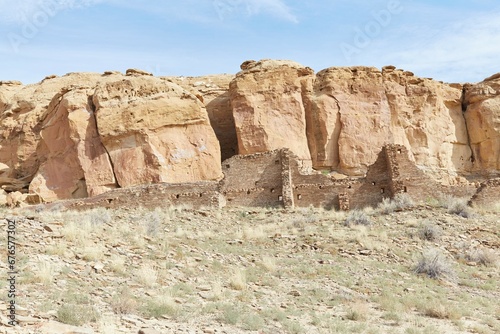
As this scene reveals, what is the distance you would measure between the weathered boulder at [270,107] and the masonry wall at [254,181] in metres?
4.46

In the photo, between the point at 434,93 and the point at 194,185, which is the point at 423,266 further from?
the point at 434,93

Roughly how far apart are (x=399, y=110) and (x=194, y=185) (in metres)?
14.3

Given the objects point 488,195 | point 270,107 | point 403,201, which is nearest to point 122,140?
point 270,107

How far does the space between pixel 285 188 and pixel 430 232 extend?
7943 mm

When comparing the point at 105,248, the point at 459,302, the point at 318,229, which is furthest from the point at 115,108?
the point at 459,302

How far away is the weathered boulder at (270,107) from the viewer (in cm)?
2852

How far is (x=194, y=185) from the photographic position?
77.4 ft

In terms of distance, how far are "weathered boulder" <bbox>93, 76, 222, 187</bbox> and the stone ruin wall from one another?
327 cm

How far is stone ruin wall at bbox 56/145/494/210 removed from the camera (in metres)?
22.1

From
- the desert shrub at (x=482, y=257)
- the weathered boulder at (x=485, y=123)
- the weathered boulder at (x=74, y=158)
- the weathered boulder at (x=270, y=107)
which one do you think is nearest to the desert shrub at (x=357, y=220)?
the desert shrub at (x=482, y=257)

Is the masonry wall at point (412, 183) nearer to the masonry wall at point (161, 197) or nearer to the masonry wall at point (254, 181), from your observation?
the masonry wall at point (254, 181)

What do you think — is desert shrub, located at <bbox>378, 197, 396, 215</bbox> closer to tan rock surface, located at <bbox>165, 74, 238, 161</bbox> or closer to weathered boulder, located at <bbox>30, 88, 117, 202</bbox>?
tan rock surface, located at <bbox>165, 74, 238, 161</bbox>

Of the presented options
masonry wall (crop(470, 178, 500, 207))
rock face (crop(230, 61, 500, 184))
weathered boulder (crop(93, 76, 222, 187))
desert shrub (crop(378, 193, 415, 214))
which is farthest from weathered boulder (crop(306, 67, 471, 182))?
masonry wall (crop(470, 178, 500, 207))

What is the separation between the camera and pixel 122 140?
89.9ft
